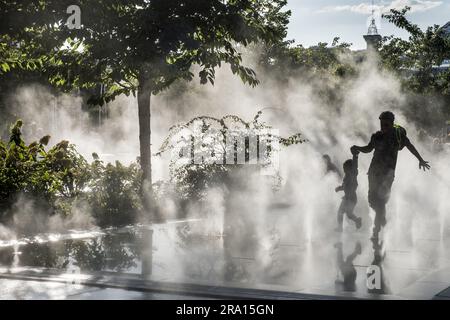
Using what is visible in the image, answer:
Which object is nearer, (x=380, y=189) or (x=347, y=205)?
(x=380, y=189)

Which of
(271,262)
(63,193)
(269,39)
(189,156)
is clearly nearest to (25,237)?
(63,193)

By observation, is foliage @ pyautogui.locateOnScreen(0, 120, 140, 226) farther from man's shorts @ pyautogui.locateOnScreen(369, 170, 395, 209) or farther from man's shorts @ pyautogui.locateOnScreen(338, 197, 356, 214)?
man's shorts @ pyautogui.locateOnScreen(369, 170, 395, 209)

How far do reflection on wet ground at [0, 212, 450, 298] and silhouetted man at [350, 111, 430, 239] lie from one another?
46 centimetres

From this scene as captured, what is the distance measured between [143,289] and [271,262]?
7.11 feet

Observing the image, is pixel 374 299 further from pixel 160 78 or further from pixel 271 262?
pixel 160 78

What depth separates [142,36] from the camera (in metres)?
12.9

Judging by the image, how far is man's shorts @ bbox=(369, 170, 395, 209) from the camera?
421 inches

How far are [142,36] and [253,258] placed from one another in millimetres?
5237

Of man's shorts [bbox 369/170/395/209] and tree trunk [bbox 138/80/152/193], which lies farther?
tree trunk [bbox 138/80/152/193]

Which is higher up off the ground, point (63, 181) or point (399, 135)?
point (399, 135)

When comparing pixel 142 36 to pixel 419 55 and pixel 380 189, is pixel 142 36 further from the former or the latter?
pixel 419 55

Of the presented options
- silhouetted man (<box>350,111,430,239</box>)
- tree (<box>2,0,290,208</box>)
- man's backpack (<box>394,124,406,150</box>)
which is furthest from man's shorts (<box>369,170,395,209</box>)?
tree (<box>2,0,290,208</box>)

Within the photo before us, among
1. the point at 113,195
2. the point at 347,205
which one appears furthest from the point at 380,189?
the point at 113,195

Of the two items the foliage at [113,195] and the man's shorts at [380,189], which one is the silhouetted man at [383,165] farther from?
the foliage at [113,195]
